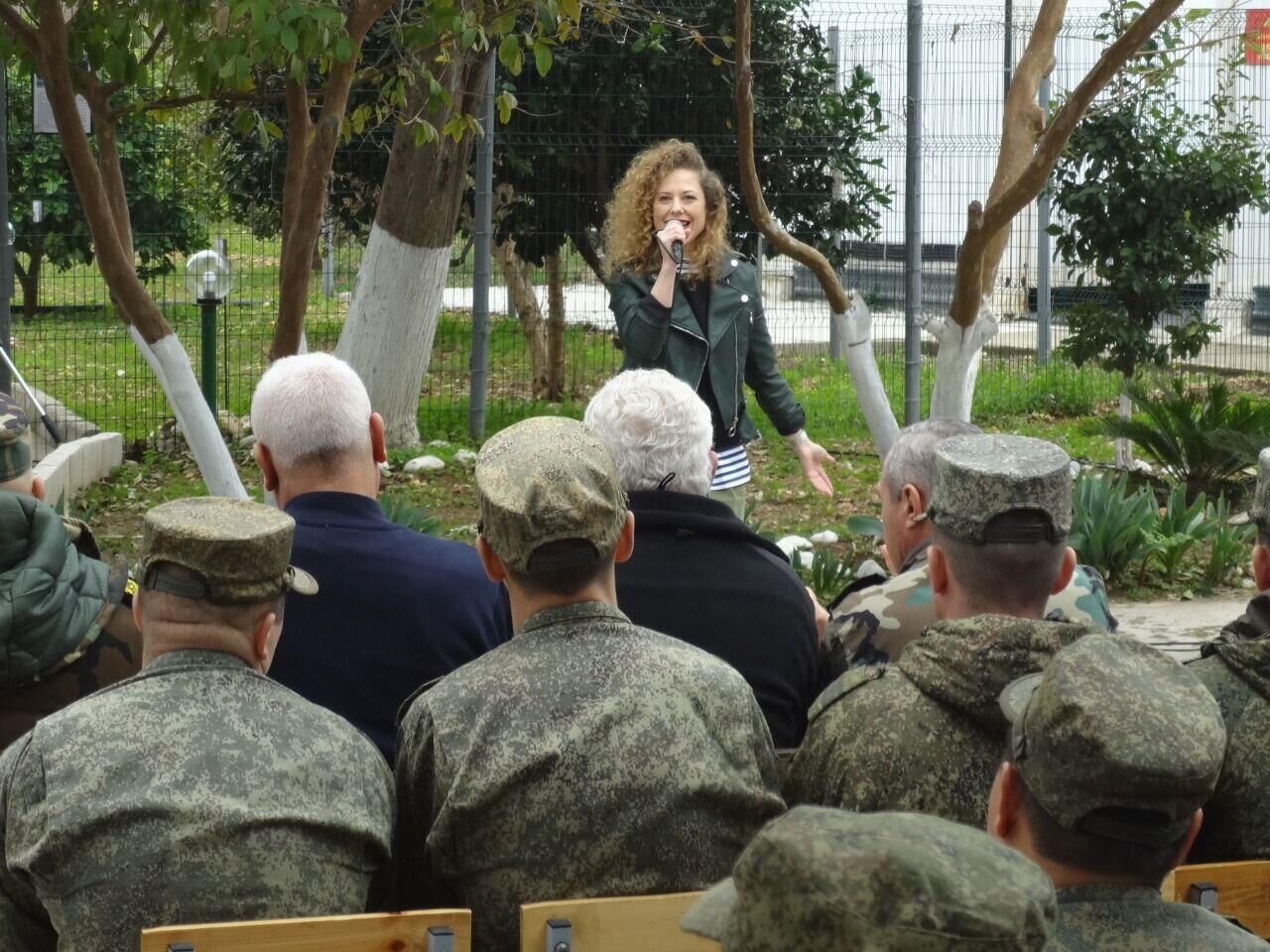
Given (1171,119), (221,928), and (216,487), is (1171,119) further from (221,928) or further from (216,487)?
(221,928)

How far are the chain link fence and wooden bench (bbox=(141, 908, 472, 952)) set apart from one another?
28.0 ft

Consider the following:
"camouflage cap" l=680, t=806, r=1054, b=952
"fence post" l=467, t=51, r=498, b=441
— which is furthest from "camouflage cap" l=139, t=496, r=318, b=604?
"fence post" l=467, t=51, r=498, b=441

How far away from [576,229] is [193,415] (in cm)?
585

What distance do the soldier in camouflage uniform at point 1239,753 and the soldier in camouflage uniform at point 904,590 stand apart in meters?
0.32

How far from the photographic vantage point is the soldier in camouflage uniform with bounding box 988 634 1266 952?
1.96m

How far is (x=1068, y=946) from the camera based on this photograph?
1.97 metres

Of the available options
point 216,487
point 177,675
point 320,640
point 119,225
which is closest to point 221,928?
point 177,675

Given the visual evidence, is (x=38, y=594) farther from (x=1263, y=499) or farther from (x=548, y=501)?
(x=1263, y=499)

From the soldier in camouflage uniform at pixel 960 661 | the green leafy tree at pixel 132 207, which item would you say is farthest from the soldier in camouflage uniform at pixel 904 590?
the green leafy tree at pixel 132 207

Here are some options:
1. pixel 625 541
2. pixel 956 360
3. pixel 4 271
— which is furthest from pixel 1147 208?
pixel 625 541

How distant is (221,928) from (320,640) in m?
1.06

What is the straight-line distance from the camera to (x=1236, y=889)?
2613 millimetres

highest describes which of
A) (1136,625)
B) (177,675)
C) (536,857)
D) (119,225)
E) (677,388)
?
(119,225)

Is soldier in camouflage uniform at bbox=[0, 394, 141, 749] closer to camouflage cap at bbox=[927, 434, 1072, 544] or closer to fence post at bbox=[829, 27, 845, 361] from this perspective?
camouflage cap at bbox=[927, 434, 1072, 544]
